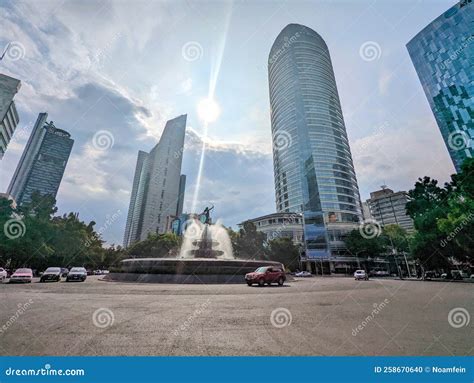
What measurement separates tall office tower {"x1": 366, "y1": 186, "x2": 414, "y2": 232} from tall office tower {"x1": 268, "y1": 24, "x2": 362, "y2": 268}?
225ft

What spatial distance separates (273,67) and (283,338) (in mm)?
133178

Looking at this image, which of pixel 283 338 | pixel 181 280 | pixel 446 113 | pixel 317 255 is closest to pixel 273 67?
pixel 446 113

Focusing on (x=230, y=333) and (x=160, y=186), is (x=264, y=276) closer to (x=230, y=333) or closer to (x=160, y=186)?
(x=230, y=333)

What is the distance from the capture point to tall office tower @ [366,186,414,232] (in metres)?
141

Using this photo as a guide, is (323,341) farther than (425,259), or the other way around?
(425,259)

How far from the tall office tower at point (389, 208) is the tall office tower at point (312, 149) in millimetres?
68697

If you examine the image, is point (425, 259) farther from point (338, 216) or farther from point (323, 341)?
point (338, 216)

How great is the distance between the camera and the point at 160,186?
13050 cm

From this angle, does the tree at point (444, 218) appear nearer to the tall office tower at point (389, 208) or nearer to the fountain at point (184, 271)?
the fountain at point (184, 271)

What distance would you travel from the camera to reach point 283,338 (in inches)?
162

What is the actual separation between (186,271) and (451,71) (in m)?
93.1

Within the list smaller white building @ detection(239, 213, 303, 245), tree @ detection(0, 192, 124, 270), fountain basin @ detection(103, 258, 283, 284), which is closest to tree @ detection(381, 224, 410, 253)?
smaller white building @ detection(239, 213, 303, 245)

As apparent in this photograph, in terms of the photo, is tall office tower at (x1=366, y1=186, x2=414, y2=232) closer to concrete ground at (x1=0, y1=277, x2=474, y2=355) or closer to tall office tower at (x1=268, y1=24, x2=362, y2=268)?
tall office tower at (x1=268, y1=24, x2=362, y2=268)

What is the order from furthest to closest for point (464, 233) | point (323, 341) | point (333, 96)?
point (333, 96)
point (464, 233)
point (323, 341)
